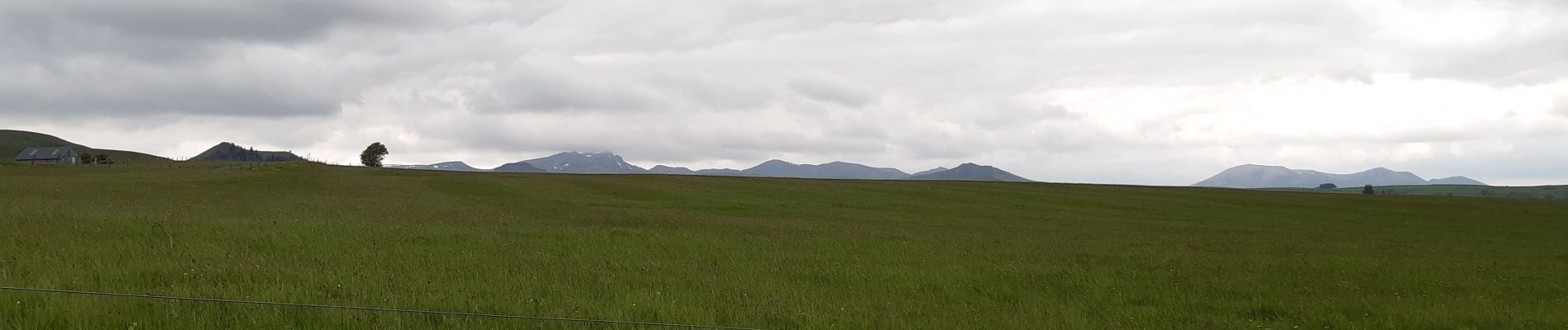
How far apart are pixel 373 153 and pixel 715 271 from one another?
7266 inches

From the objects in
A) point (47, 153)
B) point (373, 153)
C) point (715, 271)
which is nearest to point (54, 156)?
point (47, 153)

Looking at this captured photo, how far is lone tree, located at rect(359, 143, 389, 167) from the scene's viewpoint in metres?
178

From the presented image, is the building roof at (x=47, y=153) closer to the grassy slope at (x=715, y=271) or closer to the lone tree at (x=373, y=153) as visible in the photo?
the lone tree at (x=373, y=153)

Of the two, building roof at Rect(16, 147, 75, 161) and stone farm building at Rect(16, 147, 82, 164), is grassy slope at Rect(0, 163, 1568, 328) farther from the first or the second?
building roof at Rect(16, 147, 75, 161)

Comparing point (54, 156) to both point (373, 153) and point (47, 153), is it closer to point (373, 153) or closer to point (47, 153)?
point (47, 153)

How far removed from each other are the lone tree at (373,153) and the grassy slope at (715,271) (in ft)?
495

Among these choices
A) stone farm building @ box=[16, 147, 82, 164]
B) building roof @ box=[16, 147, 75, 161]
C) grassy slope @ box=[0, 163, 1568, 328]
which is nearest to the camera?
grassy slope @ box=[0, 163, 1568, 328]

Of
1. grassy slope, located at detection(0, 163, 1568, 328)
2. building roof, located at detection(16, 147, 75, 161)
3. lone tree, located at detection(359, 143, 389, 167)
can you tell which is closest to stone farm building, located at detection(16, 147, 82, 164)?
building roof, located at detection(16, 147, 75, 161)

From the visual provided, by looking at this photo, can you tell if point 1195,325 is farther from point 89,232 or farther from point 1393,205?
point 1393,205

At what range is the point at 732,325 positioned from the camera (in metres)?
10.3

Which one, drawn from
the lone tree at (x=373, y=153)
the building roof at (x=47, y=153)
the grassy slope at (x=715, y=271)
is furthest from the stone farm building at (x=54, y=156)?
the grassy slope at (x=715, y=271)

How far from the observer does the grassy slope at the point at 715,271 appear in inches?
423

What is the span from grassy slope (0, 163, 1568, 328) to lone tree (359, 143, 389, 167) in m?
151

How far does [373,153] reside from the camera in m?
178
